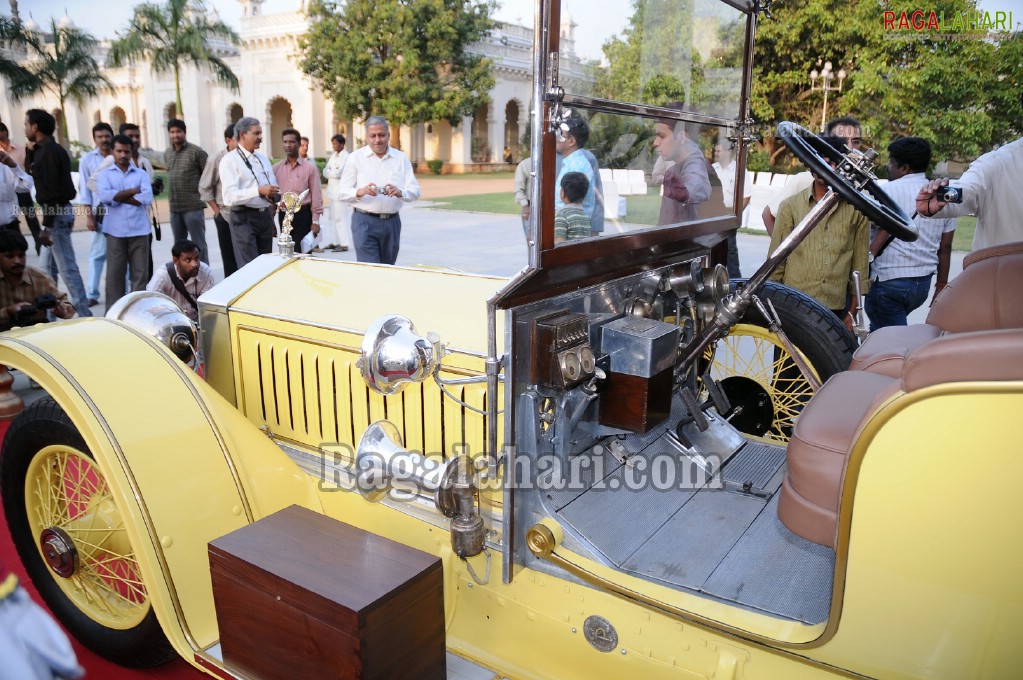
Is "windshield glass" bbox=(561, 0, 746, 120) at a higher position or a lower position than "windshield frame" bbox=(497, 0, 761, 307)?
higher

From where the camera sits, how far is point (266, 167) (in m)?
6.48

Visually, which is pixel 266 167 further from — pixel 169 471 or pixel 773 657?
pixel 773 657

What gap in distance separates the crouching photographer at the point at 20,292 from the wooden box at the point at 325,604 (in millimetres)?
3639

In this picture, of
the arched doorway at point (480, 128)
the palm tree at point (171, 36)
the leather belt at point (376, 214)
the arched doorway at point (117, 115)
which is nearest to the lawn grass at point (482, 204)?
the arched doorway at point (480, 128)

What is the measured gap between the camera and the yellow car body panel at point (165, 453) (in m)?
2.06

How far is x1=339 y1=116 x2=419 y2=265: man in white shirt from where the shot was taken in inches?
242

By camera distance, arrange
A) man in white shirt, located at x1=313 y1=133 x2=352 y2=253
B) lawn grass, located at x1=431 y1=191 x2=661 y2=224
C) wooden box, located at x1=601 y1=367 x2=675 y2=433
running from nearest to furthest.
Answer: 1. wooden box, located at x1=601 y1=367 x2=675 y2=433
2. man in white shirt, located at x1=313 y1=133 x2=352 y2=253
3. lawn grass, located at x1=431 y1=191 x2=661 y2=224

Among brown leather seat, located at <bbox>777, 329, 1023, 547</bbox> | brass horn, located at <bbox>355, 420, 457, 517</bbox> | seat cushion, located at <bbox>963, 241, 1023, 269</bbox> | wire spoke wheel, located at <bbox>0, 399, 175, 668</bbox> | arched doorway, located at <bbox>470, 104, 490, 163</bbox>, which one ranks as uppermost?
arched doorway, located at <bbox>470, 104, 490, 163</bbox>

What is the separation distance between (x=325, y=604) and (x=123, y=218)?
6.01m

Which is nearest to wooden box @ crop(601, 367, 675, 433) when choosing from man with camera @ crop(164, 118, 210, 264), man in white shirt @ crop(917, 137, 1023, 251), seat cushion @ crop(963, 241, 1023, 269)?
seat cushion @ crop(963, 241, 1023, 269)

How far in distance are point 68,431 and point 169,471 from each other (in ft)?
1.40

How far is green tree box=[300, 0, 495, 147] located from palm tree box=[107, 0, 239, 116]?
3774 mm

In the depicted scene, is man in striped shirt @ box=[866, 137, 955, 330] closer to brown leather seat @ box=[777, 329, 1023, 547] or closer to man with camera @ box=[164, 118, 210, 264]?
brown leather seat @ box=[777, 329, 1023, 547]

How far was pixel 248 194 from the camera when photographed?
239 inches
